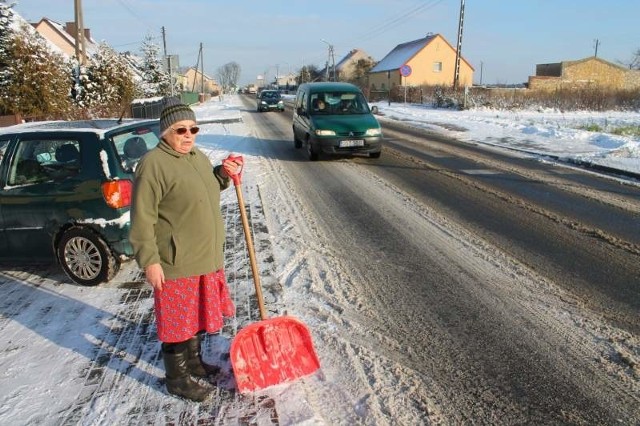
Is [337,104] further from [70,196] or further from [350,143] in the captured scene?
[70,196]

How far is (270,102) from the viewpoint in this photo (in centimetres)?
3484

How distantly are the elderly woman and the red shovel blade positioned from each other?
0.23m

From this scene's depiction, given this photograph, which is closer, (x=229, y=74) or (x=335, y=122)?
(x=335, y=122)

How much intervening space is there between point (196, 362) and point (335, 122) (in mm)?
8925

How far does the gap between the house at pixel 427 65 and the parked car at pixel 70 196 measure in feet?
195

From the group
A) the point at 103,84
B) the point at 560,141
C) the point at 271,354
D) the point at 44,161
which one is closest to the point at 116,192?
the point at 44,161

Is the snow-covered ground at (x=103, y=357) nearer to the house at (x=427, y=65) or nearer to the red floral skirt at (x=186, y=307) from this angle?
the red floral skirt at (x=186, y=307)

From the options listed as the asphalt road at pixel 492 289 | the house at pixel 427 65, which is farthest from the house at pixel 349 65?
the asphalt road at pixel 492 289

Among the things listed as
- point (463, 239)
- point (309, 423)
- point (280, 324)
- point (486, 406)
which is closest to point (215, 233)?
point (280, 324)

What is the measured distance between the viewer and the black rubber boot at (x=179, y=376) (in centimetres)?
289

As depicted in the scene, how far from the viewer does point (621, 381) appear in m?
3.01

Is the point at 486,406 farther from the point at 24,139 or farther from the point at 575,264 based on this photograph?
the point at 24,139

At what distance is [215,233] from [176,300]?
46 cm

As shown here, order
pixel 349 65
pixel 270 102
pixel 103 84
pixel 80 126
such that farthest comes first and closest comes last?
1. pixel 349 65
2. pixel 270 102
3. pixel 103 84
4. pixel 80 126
